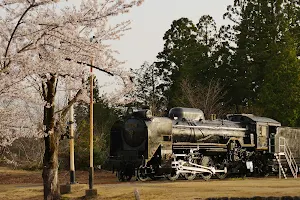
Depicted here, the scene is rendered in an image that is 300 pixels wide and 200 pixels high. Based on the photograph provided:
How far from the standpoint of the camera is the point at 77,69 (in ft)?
51.7

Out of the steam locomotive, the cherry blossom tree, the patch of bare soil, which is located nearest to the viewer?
the cherry blossom tree

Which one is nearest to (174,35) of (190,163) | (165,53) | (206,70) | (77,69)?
(165,53)

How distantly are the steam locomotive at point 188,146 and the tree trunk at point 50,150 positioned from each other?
21.9 ft

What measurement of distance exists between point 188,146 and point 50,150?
962 centimetres

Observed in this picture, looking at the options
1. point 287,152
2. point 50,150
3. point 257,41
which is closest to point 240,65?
point 257,41

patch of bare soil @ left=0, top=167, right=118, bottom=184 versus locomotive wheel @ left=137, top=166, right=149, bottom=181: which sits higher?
locomotive wheel @ left=137, top=166, right=149, bottom=181

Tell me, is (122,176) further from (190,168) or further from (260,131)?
(260,131)

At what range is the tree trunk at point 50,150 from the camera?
15.8 m

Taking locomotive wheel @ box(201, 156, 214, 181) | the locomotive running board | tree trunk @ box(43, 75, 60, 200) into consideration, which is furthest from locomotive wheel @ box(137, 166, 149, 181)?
tree trunk @ box(43, 75, 60, 200)

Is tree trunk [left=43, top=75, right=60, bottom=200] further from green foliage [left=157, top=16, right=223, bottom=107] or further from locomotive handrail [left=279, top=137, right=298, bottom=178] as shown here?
green foliage [left=157, top=16, right=223, bottom=107]

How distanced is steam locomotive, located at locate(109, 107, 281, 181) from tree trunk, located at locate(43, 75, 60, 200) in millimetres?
6661

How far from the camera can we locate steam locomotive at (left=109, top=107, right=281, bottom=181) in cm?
2294

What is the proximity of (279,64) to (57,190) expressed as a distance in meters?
30.0

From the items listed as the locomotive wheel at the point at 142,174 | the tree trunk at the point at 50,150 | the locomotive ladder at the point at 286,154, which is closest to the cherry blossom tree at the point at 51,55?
the tree trunk at the point at 50,150
